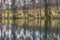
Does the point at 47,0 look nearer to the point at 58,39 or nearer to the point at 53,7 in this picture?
the point at 53,7

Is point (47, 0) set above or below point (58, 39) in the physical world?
above

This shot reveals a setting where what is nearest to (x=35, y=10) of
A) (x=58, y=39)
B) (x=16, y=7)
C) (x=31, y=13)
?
(x=31, y=13)

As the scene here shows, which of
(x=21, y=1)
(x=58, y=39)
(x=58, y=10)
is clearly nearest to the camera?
(x=58, y=39)

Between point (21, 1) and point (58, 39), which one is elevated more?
point (21, 1)

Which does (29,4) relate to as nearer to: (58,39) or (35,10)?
(35,10)

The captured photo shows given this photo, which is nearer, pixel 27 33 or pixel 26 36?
pixel 26 36

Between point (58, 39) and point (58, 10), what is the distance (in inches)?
557

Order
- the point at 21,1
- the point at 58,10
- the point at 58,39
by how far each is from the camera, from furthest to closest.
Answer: the point at 21,1 < the point at 58,10 < the point at 58,39

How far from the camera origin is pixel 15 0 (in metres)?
22.4

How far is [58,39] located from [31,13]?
1499 cm

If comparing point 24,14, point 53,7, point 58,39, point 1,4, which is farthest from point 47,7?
point 58,39

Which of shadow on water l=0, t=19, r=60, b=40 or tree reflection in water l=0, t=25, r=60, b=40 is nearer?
tree reflection in water l=0, t=25, r=60, b=40

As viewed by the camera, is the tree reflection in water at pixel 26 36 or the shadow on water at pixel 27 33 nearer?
the tree reflection in water at pixel 26 36

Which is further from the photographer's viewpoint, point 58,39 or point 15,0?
point 15,0
